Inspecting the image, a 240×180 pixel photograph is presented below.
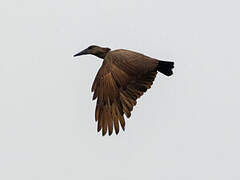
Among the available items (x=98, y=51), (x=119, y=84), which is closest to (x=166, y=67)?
(x=119, y=84)

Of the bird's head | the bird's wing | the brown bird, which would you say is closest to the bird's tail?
the brown bird

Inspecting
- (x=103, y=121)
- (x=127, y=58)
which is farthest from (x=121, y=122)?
(x=127, y=58)

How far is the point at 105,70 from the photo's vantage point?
20984 millimetres

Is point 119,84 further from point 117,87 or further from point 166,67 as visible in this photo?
point 166,67

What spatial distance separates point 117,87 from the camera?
68.5 ft

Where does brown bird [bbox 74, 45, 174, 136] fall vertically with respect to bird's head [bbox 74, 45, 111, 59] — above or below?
below

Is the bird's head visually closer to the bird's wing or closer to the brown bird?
the brown bird

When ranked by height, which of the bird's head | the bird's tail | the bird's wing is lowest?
the bird's wing

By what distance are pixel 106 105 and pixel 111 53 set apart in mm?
1654

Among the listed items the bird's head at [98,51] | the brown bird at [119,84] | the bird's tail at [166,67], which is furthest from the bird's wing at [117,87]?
the bird's head at [98,51]

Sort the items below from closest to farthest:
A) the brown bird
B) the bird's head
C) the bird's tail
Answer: the brown bird
the bird's tail
the bird's head

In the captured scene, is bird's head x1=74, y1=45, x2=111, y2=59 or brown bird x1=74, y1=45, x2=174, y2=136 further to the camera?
bird's head x1=74, y1=45, x2=111, y2=59

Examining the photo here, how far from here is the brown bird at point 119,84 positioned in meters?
20.7

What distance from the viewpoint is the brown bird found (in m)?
20.7
